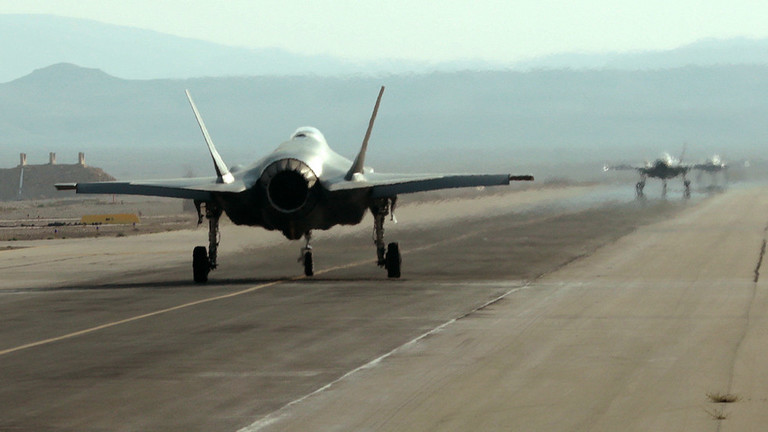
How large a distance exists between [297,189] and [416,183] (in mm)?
2651

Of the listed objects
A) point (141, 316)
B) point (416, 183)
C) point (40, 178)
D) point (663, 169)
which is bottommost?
point (40, 178)

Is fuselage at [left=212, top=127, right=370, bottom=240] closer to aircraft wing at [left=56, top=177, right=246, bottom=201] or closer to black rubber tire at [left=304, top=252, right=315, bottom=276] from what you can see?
aircraft wing at [left=56, top=177, right=246, bottom=201]

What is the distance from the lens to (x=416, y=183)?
90.9ft

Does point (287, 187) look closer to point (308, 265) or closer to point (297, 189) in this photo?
point (297, 189)

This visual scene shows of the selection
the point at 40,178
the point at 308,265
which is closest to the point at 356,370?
the point at 308,265

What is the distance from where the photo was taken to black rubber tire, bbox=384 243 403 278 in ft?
95.0

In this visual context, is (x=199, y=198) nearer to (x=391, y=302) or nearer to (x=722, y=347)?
(x=391, y=302)

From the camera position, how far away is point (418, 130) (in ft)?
628

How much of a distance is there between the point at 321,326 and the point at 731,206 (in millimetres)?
53467

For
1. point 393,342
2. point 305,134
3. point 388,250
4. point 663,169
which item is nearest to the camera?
point 393,342

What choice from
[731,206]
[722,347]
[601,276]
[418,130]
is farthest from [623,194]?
[418,130]

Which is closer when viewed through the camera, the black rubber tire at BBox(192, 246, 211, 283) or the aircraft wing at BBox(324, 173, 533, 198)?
the aircraft wing at BBox(324, 173, 533, 198)

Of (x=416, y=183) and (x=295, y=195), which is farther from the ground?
(x=416, y=183)

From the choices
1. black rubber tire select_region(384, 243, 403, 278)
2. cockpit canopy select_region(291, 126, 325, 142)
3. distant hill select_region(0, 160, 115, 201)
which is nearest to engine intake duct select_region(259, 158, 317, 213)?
black rubber tire select_region(384, 243, 403, 278)
